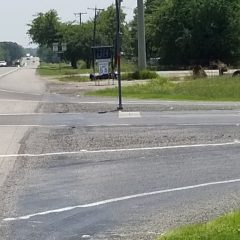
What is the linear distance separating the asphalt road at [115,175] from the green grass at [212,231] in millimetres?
379

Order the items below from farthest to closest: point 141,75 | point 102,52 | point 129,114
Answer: point 141,75 → point 102,52 → point 129,114

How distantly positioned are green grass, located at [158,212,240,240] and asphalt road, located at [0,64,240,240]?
1.24 ft

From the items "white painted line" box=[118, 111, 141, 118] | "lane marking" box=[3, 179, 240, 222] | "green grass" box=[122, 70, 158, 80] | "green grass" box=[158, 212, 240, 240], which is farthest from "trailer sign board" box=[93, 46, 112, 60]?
"green grass" box=[122, 70, 158, 80]

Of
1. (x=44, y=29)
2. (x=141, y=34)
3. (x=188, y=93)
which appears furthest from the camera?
(x=44, y=29)

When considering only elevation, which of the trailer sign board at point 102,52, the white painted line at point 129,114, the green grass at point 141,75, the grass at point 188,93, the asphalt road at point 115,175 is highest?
the trailer sign board at point 102,52

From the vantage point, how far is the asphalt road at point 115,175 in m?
8.00

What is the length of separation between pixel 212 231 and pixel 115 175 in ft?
15.1

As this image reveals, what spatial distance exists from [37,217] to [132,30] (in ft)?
455

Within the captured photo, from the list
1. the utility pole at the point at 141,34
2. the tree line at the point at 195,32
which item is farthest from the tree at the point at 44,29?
the utility pole at the point at 141,34

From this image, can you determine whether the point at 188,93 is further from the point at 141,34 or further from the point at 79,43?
the point at 79,43

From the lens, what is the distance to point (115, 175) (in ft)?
37.5

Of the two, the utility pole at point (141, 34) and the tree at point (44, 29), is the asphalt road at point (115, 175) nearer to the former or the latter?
the utility pole at point (141, 34)

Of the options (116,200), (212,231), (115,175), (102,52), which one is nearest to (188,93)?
(102,52)

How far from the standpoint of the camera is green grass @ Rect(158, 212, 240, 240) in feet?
21.9
